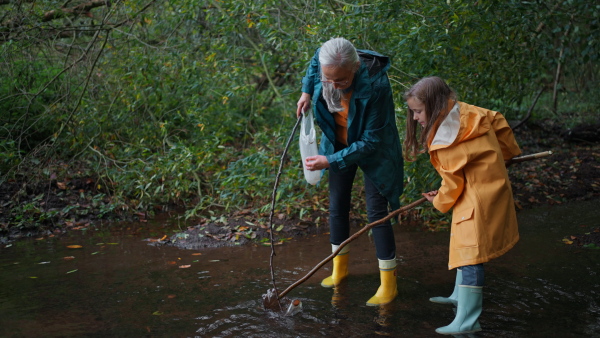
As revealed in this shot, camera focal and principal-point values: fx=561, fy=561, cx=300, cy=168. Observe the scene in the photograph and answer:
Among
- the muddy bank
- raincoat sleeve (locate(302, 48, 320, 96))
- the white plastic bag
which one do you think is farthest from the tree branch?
the white plastic bag

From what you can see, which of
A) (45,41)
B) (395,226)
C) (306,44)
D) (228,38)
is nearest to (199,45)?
(228,38)

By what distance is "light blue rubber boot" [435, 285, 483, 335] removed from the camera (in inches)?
114

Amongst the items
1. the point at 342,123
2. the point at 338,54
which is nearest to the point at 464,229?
the point at 342,123

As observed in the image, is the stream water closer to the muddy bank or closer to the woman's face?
the muddy bank

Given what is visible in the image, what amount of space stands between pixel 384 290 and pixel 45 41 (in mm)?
5299

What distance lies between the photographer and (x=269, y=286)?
155 inches

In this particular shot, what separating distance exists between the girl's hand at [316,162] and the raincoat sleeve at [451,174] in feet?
2.20

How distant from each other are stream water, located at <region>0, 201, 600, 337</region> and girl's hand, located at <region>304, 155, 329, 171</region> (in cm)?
88

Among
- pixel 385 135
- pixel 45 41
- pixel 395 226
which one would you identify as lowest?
pixel 395 226

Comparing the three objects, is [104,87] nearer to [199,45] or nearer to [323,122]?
[199,45]

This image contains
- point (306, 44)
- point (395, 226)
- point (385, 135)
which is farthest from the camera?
point (395, 226)

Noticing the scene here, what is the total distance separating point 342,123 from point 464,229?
1051 mm

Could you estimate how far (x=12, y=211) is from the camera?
5.96 metres

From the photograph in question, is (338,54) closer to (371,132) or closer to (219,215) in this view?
(371,132)
